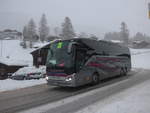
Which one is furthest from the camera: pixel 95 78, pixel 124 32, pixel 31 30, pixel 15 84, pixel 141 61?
pixel 124 32

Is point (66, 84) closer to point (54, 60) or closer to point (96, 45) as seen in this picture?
point (54, 60)

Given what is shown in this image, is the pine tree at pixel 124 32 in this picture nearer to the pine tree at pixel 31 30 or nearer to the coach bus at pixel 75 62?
the pine tree at pixel 31 30

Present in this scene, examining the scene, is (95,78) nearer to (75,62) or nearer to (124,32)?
(75,62)

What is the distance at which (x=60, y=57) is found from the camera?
389 inches

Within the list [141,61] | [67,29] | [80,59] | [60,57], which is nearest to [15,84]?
[60,57]

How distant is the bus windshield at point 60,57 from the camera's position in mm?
9587

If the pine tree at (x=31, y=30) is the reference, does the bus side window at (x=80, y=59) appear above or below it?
below

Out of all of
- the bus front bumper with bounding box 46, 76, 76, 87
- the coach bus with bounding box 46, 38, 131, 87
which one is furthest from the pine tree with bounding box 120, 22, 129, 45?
the bus front bumper with bounding box 46, 76, 76, 87

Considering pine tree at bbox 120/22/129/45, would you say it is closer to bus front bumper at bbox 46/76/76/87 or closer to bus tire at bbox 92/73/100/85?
bus tire at bbox 92/73/100/85

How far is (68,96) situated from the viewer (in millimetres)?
8680

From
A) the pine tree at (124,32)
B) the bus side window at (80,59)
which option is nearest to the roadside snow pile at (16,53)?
the pine tree at (124,32)

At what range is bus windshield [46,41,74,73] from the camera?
Answer: 31.5ft

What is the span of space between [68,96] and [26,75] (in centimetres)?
1249

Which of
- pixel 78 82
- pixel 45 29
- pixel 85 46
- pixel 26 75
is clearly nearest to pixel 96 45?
pixel 85 46
